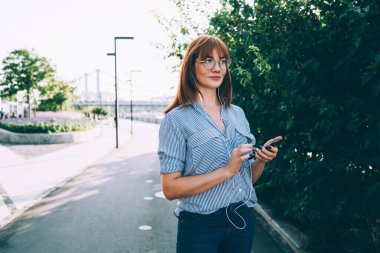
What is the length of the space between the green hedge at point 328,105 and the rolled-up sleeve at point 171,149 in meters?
1.70

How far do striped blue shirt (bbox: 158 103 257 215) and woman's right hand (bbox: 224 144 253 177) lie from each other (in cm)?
11

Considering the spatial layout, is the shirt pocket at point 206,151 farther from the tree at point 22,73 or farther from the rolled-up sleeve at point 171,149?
the tree at point 22,73

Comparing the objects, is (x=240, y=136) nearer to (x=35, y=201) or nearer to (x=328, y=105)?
(x=328, y=105)

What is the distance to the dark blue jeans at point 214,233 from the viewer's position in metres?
1.82

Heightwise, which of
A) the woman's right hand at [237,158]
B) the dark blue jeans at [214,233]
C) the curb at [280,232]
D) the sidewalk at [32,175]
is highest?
the woman's right hand at [237,158]

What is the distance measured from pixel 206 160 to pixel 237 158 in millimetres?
197

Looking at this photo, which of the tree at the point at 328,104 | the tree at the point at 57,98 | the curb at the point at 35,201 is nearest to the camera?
the tree at the point at 328,104

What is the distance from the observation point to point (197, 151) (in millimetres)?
1807

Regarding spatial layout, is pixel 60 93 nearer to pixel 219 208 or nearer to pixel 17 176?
pixel 17 176

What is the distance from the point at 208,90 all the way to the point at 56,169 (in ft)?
34.4

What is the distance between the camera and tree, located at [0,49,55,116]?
32562 mm

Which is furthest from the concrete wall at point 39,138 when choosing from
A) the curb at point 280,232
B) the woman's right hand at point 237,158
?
the woman's right hand at point 237,158

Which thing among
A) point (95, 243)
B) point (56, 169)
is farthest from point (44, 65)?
point (95, 243)

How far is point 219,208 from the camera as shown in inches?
73.2
